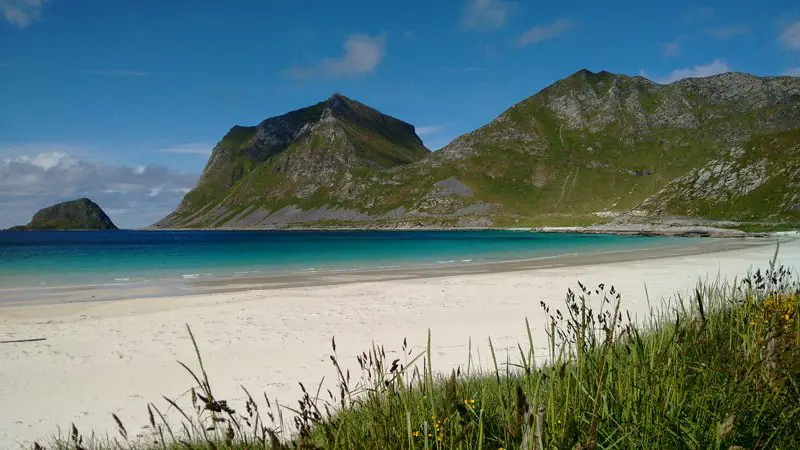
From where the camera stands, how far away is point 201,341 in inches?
461

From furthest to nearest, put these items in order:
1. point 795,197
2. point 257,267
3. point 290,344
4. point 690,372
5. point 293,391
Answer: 1. point 795,197
2. point 257,267
3. point 290,344
4. point 293,391
5. point 690,372

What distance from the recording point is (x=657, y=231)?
312 feet

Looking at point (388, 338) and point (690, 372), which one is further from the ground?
point (690, 372)

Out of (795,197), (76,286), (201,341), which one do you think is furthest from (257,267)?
(795,197)

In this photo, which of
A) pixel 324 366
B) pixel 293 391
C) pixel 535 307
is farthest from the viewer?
pixel 535 307

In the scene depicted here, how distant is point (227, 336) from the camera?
12.2 meters

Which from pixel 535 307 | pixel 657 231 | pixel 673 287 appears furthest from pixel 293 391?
pixel 657 231

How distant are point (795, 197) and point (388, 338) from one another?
11026cm

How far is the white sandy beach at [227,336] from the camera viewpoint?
305 inches

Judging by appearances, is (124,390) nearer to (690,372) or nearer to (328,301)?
(690,372)

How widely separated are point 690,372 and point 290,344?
8.82 metres

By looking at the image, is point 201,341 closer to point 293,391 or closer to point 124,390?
point 124,390

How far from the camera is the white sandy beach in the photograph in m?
7.76

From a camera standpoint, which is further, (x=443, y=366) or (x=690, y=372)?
(x=443, y=366)
